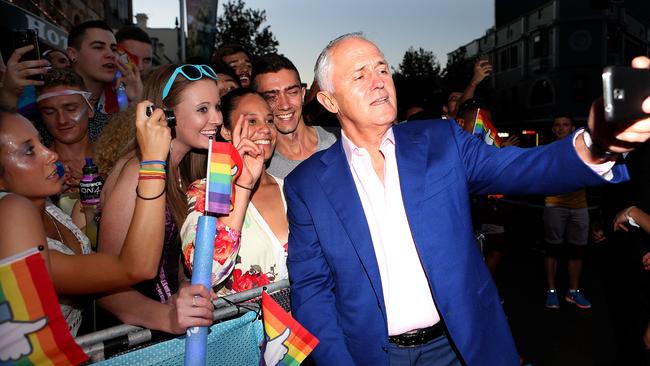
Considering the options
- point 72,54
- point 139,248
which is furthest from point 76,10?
point 139,248

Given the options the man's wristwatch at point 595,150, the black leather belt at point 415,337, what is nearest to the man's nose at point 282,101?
the black leather belt at point 415,337

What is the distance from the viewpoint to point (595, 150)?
5.49 ft

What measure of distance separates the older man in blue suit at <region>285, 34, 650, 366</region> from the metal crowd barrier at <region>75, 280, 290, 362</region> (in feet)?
0.91

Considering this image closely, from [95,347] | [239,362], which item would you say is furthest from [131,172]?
[239,362]

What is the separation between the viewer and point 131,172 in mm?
2365

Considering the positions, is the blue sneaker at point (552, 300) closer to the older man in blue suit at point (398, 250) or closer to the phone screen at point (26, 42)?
the older man in blue suit at point (398, 250)

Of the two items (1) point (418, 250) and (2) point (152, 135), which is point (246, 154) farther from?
(1) point (418, 250)

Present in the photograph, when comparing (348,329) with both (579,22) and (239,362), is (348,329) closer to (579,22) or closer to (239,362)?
(239,362)

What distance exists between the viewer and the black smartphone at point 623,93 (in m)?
1.24

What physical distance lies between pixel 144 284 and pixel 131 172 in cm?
61

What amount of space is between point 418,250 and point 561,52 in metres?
50.9

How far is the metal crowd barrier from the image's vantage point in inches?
67.7

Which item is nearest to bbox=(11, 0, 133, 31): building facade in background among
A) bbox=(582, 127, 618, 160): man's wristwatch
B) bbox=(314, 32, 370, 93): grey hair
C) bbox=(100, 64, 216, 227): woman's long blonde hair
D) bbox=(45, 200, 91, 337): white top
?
bbox=(100, 64, 216, 227): woman's long blonde hair

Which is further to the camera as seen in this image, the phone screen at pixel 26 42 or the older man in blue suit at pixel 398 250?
the phone screen at pixel 26 42
